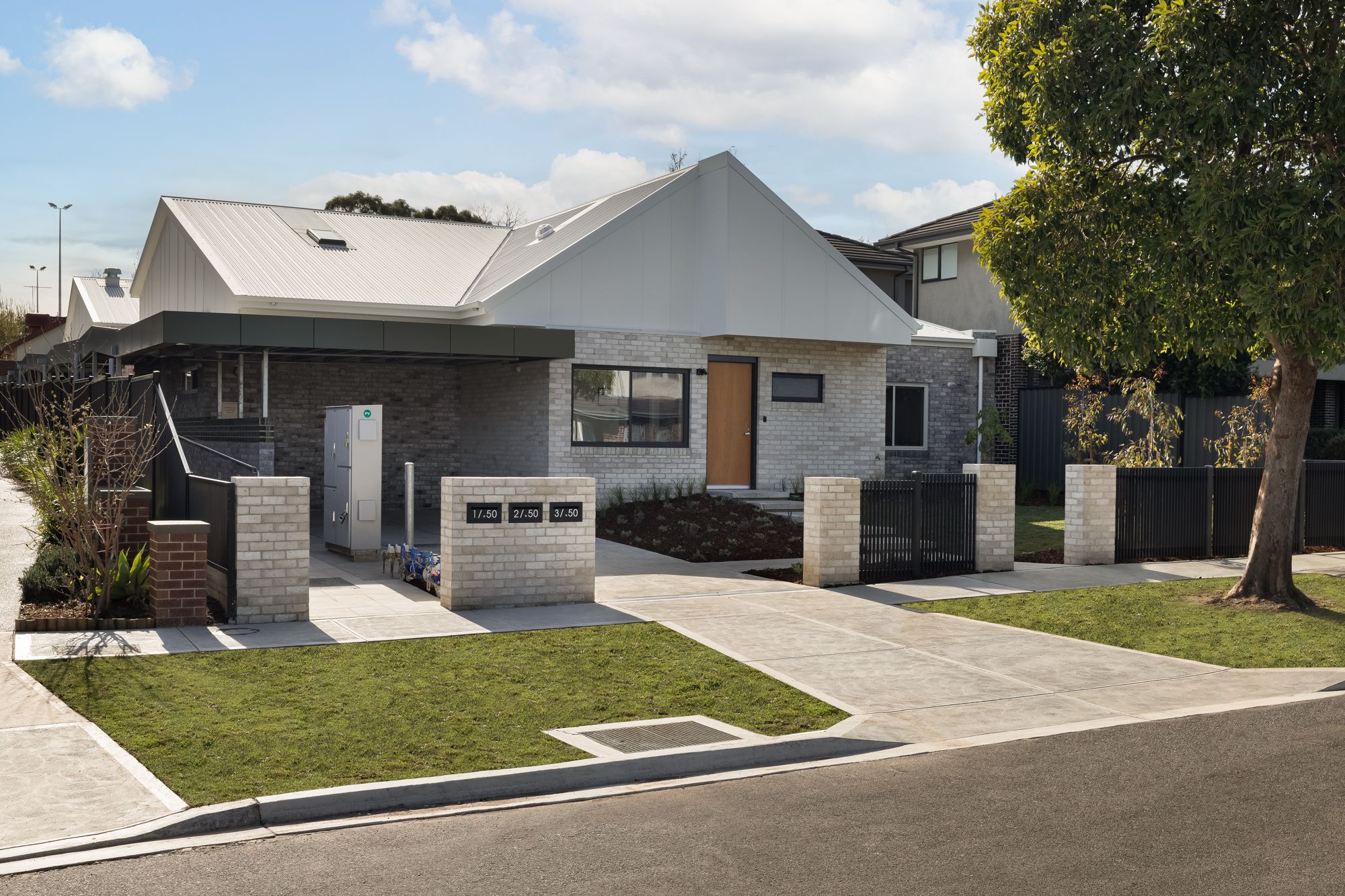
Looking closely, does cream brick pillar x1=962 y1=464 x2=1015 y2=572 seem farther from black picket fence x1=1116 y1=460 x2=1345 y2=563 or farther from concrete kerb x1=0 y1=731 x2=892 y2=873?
concrete kerb x1=0 y1=731 x2=892 y2=873

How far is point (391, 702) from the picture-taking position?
8.52 m

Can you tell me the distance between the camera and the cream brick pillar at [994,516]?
1563cm

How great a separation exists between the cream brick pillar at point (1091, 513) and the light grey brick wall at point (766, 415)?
7.14 metres

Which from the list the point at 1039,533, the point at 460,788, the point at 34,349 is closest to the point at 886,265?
the point at 1039,533

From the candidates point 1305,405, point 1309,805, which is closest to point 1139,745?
point 1309,805

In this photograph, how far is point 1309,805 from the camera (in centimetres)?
656

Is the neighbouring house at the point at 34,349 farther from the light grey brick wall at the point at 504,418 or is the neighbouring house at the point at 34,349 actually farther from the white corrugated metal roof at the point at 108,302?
the light grey brick wall at the point at 504,418

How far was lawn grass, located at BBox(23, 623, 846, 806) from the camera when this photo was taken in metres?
7.11

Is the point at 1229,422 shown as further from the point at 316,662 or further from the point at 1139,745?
the point at 316,662

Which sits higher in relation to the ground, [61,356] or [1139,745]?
[61,356]

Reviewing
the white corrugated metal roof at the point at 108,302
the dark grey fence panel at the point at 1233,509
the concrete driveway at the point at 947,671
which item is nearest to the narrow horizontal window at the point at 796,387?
the dark grey fence panel at the point at 1233,509

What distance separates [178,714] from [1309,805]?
672cm

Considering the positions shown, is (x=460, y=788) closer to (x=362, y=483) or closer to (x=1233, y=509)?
(x=362, y=483)

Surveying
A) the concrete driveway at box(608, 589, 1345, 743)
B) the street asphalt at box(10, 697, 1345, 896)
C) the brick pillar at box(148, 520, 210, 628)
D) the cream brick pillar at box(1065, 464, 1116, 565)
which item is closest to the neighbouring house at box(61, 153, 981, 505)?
the cream brick pillar at box(1065, 464, 1116, 565)
